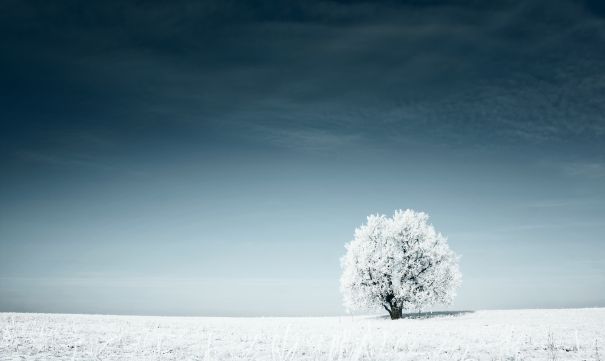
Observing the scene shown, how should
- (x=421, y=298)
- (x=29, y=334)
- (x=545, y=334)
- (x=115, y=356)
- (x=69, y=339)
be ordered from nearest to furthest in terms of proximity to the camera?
(x=115, y=356)
(x=69, y=339)
(x=29, y=334)
(x=545, y=334)
(x=421, y=298)

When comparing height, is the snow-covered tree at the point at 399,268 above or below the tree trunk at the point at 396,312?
above

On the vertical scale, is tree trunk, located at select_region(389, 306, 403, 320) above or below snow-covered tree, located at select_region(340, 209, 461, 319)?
below

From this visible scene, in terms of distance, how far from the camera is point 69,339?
25.4m

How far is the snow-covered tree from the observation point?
168ft

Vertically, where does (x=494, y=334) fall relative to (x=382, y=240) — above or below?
below

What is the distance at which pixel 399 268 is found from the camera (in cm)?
5216

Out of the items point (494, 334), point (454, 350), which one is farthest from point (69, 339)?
point (494, 334)

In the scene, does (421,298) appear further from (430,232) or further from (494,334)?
(494,334)

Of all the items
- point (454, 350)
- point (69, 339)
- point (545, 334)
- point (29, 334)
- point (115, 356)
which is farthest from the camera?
point (545, 334)

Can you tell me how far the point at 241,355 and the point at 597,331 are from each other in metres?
24.5

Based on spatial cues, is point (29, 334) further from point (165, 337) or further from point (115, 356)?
point (115, 356)

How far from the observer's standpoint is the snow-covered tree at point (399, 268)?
51219 mm

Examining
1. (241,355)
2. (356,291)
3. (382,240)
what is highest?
(382,240)

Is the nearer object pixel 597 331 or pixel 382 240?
pixel 597 331
